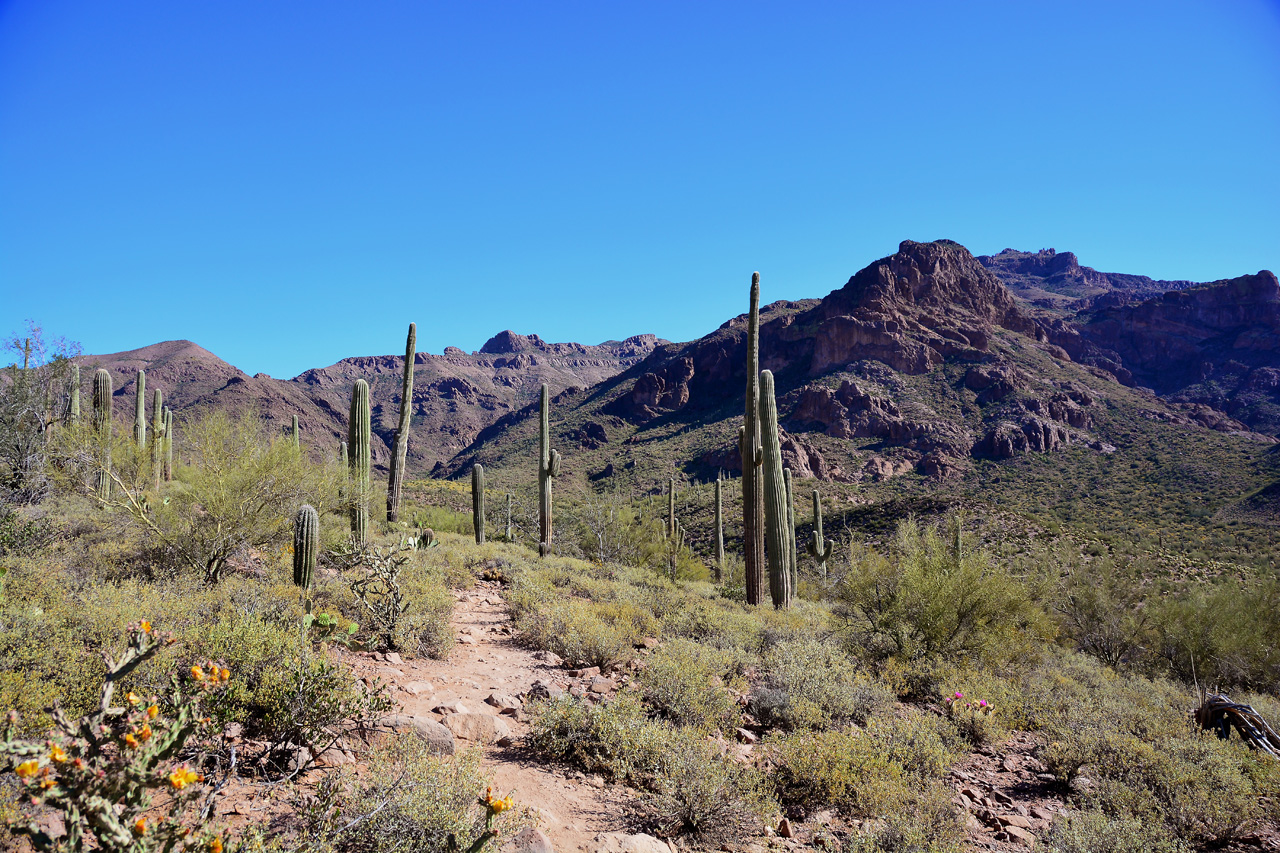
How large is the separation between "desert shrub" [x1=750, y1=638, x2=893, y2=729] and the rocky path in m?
1.59

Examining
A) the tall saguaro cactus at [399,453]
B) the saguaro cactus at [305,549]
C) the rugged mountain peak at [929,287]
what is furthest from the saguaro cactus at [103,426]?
the rugged mountain peak at [929,287]

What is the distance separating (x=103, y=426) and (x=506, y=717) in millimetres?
10771

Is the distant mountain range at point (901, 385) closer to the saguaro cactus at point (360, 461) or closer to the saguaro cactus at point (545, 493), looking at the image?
the saguaro cactus at point (545, 493)

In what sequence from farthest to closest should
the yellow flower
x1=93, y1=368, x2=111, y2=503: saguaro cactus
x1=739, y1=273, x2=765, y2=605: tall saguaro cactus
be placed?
x1=739, y1=273, x2=765, y2=605: tall saguaro cactus → x1=93, y1=368, x2=111, y2=503: saguaro cactus → the yellow flower

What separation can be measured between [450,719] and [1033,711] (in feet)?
19.8

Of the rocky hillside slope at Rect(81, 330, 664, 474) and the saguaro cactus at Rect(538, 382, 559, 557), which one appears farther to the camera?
the rocky hillside slope at Rect(81, 330, 664, 474)

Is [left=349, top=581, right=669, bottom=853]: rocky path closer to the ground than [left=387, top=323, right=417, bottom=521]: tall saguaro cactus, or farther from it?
closer to the ground

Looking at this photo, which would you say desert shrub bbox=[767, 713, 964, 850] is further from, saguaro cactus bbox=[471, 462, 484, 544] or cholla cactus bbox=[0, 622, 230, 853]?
saguaro cactus bbox=[471, 462, 484, 544]

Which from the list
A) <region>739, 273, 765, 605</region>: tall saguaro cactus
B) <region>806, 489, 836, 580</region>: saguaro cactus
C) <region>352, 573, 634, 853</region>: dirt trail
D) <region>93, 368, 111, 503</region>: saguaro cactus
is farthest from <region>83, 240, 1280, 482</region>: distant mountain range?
<region>352, 573, 634, 853</region>: dirt trail

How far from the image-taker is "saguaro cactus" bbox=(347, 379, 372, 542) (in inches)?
464

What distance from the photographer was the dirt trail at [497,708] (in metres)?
3.78

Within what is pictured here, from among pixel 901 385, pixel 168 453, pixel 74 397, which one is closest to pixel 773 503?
pixel 168 453

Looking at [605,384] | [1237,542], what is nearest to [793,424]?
[1237,542]

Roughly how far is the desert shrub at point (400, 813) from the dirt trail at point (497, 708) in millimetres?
464
